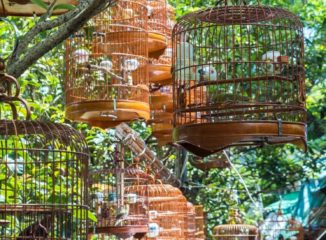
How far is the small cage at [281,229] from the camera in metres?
11.7

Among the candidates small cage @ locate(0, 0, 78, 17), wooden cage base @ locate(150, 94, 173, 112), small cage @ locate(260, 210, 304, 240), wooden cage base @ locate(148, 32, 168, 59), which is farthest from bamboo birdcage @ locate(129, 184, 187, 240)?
small cage @ locate(0, 0, 78, 17)

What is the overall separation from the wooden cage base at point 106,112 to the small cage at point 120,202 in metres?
0.96

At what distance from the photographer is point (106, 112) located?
19.9ft

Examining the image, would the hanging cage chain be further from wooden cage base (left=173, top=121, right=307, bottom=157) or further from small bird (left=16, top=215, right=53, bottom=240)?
wooden cage base (left=173, top=121, right=307, bottom=157)

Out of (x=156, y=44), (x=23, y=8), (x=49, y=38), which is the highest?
(x=156, y=44)

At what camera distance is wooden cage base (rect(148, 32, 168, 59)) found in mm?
6934

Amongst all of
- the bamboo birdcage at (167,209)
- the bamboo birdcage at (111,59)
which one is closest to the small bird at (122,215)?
the bamboo birdcage at (167,209)

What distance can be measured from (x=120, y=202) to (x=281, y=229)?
540 centimetres

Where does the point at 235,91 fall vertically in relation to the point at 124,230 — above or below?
above

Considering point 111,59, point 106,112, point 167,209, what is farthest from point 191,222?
point 106,112

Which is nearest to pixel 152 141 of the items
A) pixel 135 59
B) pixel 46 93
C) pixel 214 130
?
pixel 46 93

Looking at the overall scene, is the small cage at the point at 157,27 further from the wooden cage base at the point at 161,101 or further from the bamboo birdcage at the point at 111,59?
the wooden cage base at the point at 161,101

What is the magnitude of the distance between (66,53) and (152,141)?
367 centimetres

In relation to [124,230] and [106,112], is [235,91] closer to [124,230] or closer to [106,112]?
[106,112]
